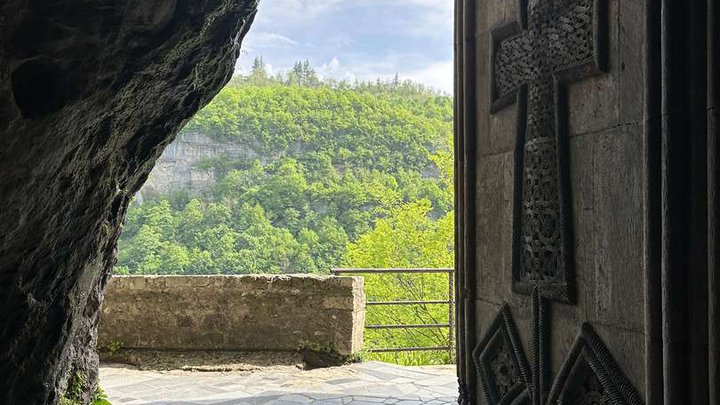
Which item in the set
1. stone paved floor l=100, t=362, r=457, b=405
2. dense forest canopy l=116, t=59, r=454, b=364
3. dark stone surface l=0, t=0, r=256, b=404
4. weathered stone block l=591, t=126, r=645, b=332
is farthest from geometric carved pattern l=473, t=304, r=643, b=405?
dense forest canopy l=116, t=59, r=454, b=364

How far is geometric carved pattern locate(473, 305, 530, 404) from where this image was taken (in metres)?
2.15

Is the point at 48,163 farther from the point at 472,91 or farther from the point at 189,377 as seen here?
the point at 189,377

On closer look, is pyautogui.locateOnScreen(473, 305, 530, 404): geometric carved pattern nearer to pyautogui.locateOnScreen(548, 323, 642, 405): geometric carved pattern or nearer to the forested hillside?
pyautogui.locateOnScreen(548, 323, 642, 405): geometric carved pattern

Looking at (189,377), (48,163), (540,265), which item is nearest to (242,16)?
(48,163)

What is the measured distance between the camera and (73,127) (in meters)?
1.87

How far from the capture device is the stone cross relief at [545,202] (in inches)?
69.1

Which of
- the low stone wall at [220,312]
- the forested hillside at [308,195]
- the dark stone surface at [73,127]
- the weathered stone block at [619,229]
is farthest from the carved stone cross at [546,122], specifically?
the forested hillside at [308,195]

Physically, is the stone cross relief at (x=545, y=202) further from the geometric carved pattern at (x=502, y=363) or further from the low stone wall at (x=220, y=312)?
the low stone wall at (x=220, y=312)

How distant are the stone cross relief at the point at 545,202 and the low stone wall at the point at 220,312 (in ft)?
11.0

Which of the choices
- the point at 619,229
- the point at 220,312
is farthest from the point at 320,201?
the point at 619,229

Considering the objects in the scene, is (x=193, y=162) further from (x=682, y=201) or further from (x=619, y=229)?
(x=682, y=201)

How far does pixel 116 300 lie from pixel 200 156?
41.7 m

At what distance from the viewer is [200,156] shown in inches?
1804

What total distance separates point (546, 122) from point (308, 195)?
118 feet
